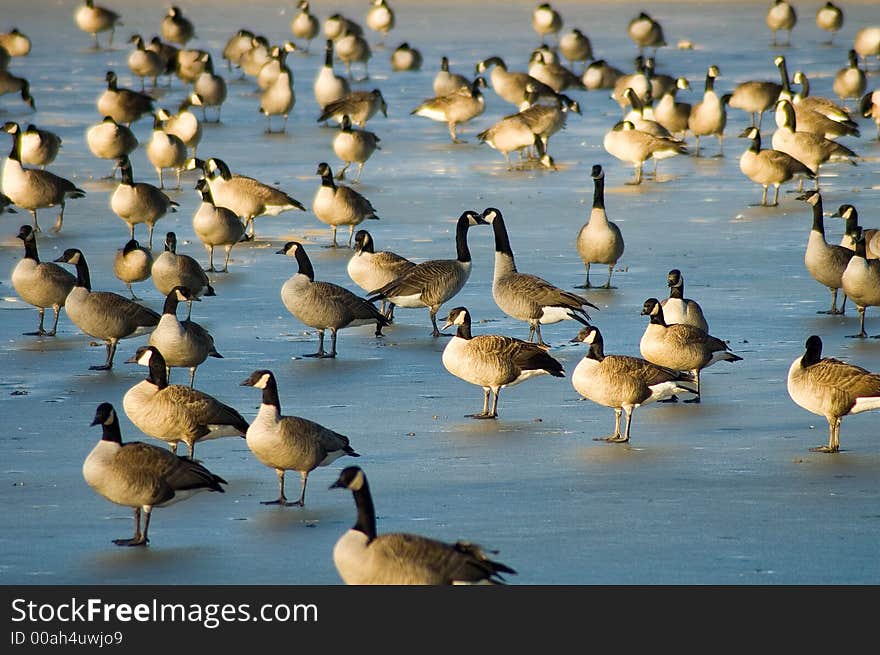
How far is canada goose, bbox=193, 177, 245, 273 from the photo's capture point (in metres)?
17.8

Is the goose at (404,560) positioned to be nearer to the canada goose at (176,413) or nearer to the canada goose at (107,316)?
the canada goose at (176,413)

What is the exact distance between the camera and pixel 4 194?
20219mm

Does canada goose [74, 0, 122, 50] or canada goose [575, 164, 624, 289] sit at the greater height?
canada goose [74, 0, 122, 50]

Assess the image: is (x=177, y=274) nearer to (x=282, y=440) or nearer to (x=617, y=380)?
(x=617, y=380)

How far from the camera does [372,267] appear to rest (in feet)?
52.2

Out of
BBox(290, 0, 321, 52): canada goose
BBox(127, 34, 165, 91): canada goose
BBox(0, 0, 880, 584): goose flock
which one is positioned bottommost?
BBox(0, 0, 880, 584): goose flock

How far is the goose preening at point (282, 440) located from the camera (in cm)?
962

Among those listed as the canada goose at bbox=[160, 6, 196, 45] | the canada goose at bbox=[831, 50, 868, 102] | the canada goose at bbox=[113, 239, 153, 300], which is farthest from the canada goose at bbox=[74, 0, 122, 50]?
the canada goose at bbox=[113, 239, 153, 300]

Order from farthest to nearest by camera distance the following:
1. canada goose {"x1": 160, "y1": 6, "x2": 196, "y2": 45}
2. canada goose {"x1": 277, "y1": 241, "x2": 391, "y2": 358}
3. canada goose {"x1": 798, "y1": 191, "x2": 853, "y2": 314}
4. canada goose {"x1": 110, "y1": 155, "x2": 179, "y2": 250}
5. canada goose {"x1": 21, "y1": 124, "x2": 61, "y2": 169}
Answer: canada goose {"x1": 160, "y1": 6, "x2": 196, "y2": 45} → canada goose {"x1": 21, "y1": 124, "x2": 61, "y2": 169} → canada goose {"x1": 110, "y1": 155, "x2": 179, "y2": 250} → canada goose {"x1": 798, "y1": 191, "x2": 853, "y2": 314} → canada goose {"x1": 277, "y1": 241, "x2": 391, "y2": 358}

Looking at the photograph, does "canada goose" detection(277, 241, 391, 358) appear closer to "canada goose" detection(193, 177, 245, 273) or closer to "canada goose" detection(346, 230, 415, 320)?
"canada goose" detection(346, 230, 415, 320)

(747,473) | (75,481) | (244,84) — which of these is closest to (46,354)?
(75,481)

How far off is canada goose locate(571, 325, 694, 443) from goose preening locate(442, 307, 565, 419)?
579 millimetres

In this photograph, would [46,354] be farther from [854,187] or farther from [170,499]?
[854,187]

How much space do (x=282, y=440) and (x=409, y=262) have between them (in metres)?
6.53
